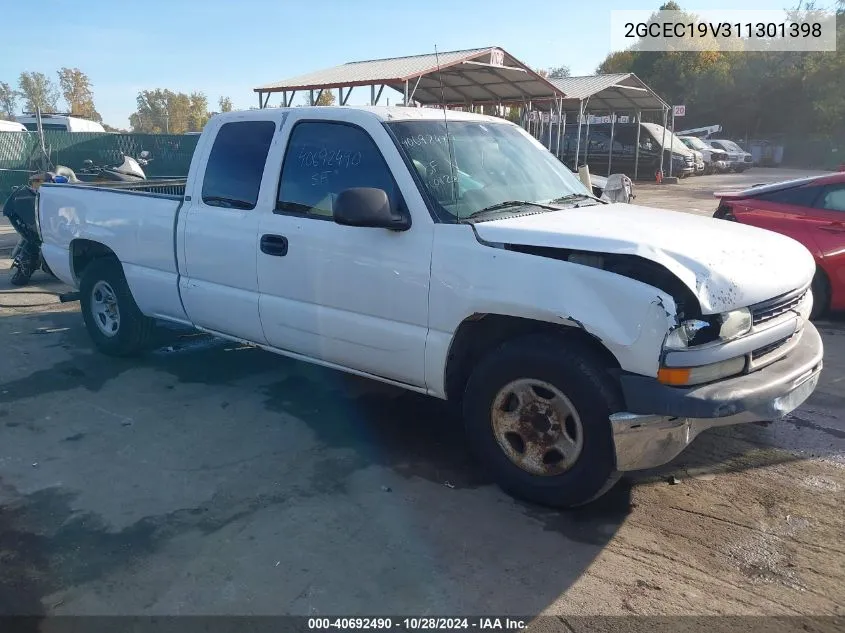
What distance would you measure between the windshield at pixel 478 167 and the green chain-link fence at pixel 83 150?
1214 centimetres

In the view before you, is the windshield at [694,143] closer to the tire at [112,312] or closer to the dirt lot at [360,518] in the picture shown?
the dirt lot at [360,518]

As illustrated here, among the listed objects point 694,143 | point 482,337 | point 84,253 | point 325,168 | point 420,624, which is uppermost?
point 694,143

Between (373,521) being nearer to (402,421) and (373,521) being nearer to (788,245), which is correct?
(402,421)

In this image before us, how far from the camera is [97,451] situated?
429 cm

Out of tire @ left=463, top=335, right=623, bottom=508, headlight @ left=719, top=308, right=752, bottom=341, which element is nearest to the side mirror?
tire @ left=463, top=335, right=623, bottom=508

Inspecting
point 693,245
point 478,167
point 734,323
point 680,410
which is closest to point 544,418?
point 680,410

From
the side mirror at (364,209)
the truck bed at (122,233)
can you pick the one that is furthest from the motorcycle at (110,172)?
the side mirror at (364,209)

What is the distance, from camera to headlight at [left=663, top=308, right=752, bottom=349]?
3090 mm

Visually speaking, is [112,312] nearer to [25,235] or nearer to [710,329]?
[25,235]

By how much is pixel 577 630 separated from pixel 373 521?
1.17 metres

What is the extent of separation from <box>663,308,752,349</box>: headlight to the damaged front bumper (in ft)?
0.66

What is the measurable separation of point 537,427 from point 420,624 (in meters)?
1.18

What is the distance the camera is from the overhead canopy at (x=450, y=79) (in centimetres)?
1548

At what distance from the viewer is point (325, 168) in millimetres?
4359
